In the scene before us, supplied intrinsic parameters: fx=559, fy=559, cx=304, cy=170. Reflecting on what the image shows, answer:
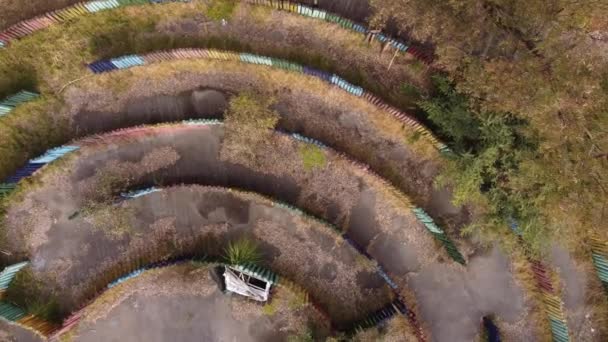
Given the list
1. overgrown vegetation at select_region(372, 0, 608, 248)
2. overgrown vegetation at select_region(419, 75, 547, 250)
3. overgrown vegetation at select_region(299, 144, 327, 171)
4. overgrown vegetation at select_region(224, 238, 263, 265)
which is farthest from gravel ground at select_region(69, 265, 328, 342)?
overgrown vegetation at select_region(372, 0, 608, 248)

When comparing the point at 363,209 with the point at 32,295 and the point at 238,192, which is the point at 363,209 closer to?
the point at 238,192

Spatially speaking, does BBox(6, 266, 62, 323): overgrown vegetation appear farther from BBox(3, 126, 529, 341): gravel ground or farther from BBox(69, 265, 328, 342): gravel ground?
BBox(3, 126, 529, 341): gravel ground

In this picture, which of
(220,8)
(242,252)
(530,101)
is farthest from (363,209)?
(220,8)

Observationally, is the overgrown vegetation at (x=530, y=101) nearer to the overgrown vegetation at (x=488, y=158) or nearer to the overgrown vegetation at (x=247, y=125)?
the overgrown vegetation at (x=488, y=158)

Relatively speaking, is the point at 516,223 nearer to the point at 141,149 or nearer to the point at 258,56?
the point at 258,56

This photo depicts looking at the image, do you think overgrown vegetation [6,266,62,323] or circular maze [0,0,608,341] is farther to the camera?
circular maze [0,0,608,341]

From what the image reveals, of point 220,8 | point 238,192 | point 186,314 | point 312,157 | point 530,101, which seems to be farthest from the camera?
point 220,8
